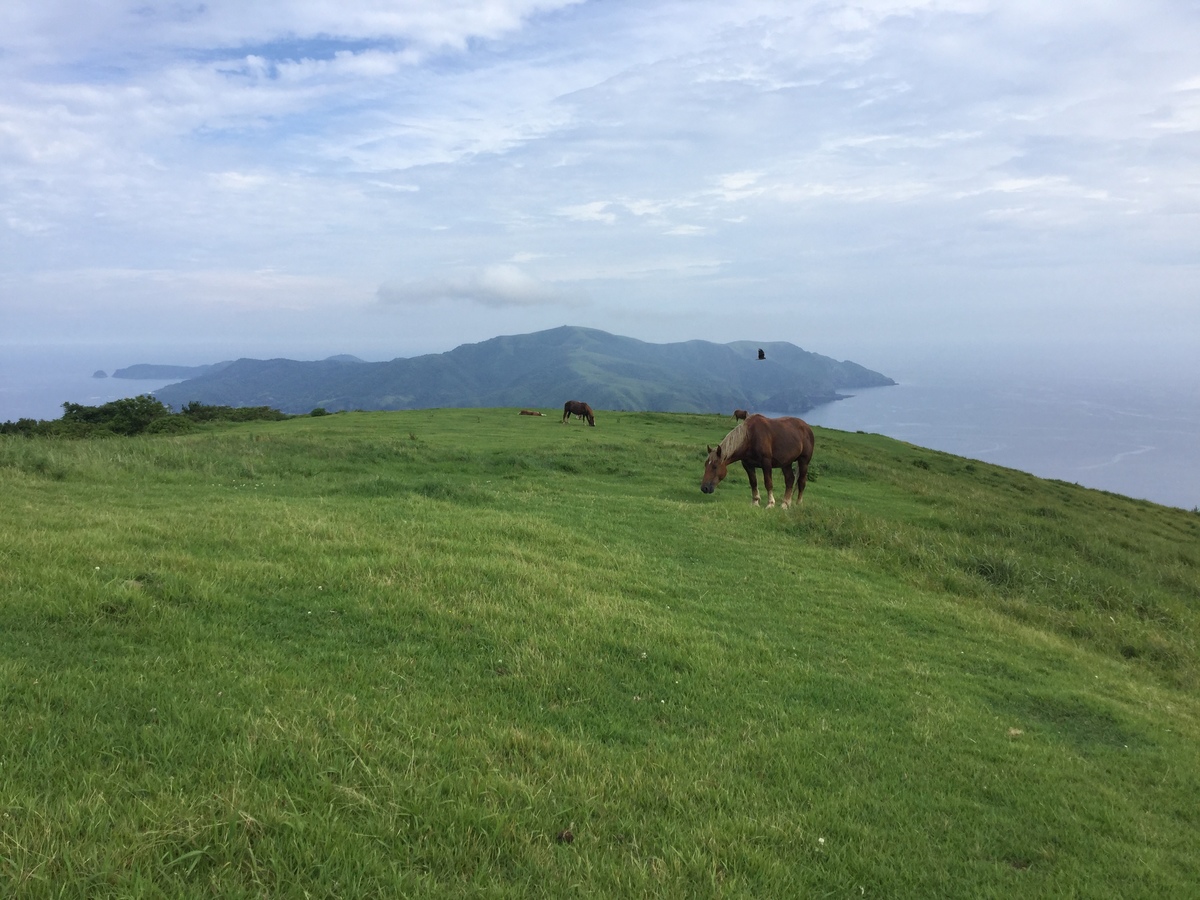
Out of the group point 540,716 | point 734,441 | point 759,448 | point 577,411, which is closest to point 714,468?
point 734,441

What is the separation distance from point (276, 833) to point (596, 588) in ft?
20.2

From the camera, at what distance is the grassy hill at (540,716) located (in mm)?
3957

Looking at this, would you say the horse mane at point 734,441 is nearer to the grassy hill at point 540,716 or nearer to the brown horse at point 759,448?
the brown horse at point 759,448

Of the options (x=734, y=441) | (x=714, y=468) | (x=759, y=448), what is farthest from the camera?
(x=714, y=468)

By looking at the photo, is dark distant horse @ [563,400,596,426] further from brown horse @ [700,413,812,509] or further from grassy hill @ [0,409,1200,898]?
grassy hill @ [0,409,1200,898]

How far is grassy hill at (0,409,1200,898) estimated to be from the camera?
3.96 metres

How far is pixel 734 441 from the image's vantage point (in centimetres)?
2020

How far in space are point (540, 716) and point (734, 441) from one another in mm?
15285

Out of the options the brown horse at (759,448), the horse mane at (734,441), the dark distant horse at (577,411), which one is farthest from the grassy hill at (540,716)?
the dark distant horse at (577,411)

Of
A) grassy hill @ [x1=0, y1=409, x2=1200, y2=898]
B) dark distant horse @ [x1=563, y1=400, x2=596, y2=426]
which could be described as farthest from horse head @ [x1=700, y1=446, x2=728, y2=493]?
dark distant horse @ [x1=563, y1=400, x2=596, y2=426]

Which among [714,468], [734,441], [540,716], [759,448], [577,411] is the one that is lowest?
[540,716]

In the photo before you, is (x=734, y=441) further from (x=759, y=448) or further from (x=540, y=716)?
(x=540, y=716)

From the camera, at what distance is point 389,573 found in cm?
890

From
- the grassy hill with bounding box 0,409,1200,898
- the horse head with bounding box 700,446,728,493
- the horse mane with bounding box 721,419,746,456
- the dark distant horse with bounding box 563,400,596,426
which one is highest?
the dark distant horse with bounding box 563,400,596,426
